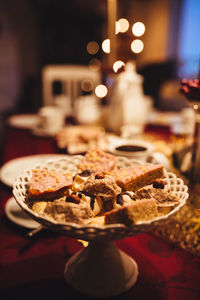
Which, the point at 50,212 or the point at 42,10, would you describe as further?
the point at 42,10

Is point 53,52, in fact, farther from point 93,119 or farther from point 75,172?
point 75,172

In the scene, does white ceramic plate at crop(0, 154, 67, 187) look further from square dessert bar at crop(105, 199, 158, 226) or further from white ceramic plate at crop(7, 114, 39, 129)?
white ceramic plate at crop(7, 114, 39, 129)

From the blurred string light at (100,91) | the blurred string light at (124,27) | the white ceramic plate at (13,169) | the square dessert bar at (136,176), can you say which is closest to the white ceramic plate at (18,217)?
the white ceramic plate at (13,169)

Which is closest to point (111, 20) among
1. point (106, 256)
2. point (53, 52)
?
point (106, 256)

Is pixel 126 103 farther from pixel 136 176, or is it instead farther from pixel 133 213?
pixel 133 213

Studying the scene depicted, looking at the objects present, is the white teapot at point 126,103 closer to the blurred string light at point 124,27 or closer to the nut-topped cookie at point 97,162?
the blurred string light at point 124,27

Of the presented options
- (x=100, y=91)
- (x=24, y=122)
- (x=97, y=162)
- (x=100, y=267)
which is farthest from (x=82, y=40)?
(x=100, y=267)

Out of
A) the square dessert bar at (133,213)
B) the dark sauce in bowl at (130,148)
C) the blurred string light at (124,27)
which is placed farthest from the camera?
the blurred string light at (124,27)
